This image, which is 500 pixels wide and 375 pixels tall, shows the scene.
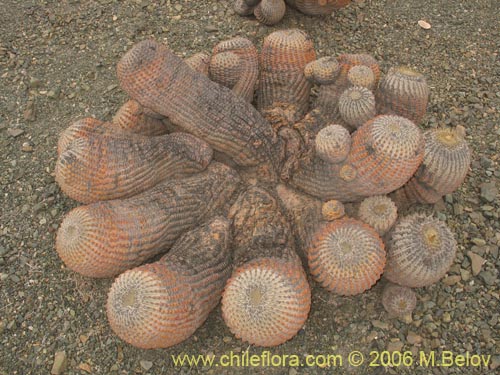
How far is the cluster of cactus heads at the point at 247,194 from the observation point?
2205 millimetres

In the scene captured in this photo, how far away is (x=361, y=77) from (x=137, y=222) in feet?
4.24

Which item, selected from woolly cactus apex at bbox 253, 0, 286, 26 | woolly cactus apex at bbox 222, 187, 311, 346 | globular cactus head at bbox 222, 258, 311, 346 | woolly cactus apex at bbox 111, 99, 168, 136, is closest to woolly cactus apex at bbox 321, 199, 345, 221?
woolly cactus apex at bbox 222, 187, 311, 346

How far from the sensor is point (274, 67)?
3.07 meters

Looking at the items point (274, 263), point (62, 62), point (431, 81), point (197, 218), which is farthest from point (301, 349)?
point (62, 62)

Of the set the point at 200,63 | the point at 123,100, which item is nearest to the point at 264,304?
the point at 200,63

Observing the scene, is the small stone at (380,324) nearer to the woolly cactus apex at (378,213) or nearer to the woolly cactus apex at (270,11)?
the woolly cactus apex at (378,213)

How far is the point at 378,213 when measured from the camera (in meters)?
2.49

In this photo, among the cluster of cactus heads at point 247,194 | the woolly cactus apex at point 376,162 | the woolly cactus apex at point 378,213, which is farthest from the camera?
the woolly cactus apex at point 378,213

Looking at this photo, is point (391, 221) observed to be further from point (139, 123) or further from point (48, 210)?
point (48, 210)

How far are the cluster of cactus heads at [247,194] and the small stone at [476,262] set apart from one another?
0.40 metres

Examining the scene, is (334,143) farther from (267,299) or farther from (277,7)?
(277,7)

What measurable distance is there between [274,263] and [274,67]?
1262 millimetres

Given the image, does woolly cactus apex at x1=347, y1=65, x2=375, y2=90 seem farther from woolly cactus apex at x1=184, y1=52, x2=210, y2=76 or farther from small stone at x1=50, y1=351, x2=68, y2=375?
small stone at x1=50, y1=351, x2=68, y2=375

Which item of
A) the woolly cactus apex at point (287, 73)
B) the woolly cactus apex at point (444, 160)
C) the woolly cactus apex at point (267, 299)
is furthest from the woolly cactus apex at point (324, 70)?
the woolly cactus apex at point (267, 299)
